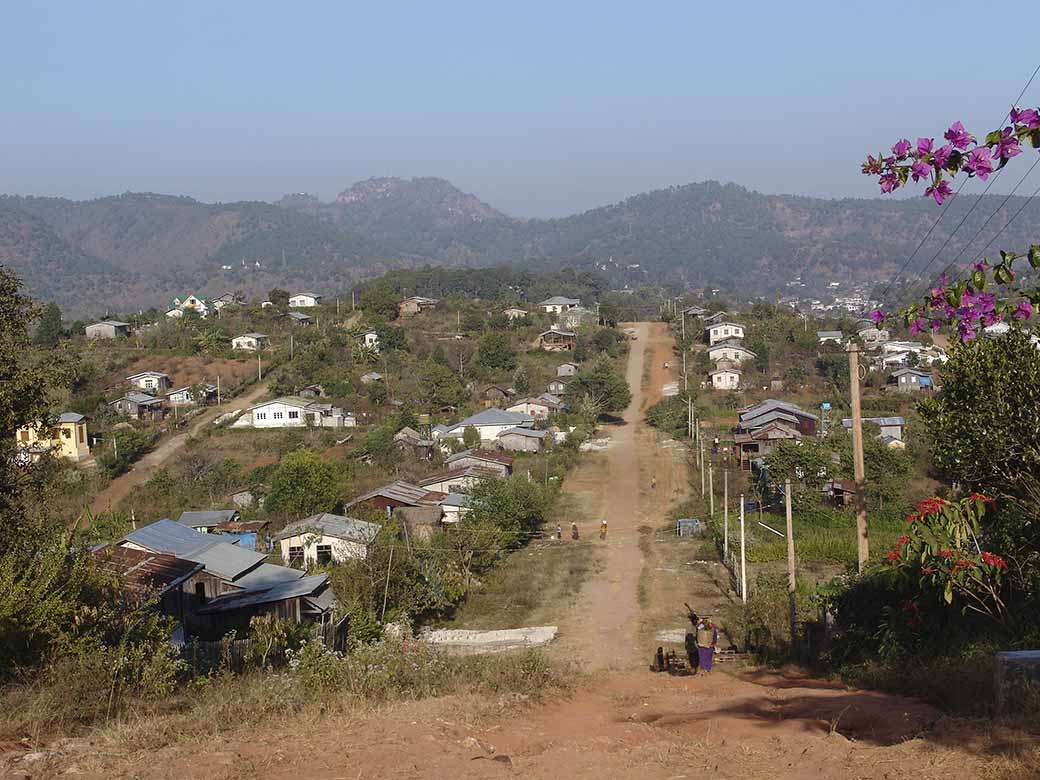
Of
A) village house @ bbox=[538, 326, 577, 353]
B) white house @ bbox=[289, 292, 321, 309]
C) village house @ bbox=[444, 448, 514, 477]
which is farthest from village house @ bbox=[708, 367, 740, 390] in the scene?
white house @ bbox=[289, 292, 321, 309]

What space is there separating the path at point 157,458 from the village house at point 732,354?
24892mm

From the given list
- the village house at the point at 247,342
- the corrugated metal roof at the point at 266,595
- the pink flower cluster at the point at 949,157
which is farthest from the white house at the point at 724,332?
the pink flower cluster at the point at 949,157

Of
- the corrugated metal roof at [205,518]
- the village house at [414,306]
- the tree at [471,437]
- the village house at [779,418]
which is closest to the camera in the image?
the corrugated metal roof at [205,518]

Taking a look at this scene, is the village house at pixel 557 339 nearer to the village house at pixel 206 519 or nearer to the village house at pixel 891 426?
the village house at pixel 891 426

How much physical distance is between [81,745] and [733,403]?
148 feet

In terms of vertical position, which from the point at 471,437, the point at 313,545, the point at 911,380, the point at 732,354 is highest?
the point at 732,354

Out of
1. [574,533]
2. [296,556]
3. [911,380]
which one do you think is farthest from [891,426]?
[296,556]

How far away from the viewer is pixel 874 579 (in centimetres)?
1202

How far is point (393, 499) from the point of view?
30.0 metres

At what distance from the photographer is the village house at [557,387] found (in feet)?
173

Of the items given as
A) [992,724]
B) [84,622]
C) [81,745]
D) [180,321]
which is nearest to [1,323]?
[84,622]

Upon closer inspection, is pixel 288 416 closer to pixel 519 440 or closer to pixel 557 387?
pixel 519 440

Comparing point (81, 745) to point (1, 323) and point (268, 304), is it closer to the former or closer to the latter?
point (1, 323)

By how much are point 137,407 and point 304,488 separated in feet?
72.3
